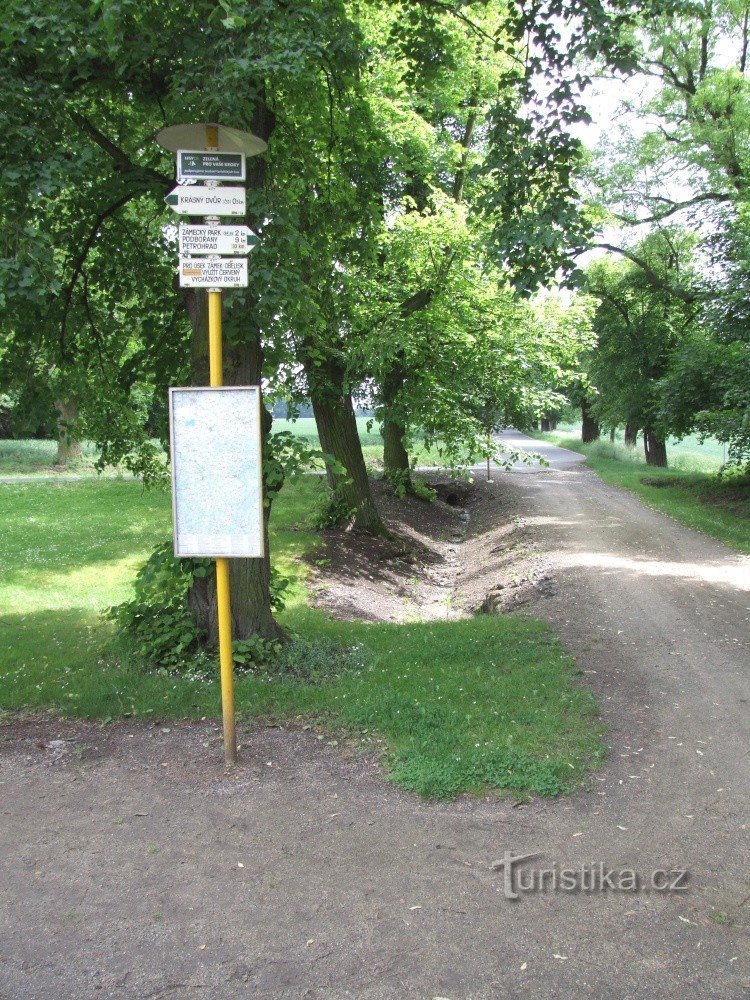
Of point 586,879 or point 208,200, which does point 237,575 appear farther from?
point 586,879

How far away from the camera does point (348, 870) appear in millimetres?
4008

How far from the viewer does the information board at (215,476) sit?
5160 mm

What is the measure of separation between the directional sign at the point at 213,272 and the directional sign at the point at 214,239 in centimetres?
6

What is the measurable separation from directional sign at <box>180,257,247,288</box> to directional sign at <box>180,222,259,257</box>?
0.06 metres

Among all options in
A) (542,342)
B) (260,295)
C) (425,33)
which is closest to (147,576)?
(260,295)

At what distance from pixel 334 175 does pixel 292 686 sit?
5.56 meters

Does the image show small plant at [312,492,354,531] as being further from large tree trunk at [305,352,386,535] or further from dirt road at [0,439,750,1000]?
dirt road at [0,439,750,1000]

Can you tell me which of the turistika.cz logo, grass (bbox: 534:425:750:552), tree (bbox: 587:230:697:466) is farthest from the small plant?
tree (bbox: 587:230:697:466)

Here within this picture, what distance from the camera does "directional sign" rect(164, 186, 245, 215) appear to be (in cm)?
512

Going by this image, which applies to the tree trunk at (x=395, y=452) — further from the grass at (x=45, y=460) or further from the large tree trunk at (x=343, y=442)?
the large tree trunk at (x=343, y=442)

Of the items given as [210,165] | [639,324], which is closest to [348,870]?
[210,165]

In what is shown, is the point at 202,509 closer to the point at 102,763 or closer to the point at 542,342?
the point at 102,763

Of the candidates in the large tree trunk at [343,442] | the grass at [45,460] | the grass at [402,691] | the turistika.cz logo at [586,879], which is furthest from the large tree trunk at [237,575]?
the grass at [45,460]

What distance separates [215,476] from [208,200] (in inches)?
68.4
